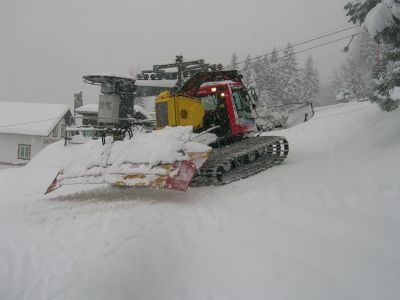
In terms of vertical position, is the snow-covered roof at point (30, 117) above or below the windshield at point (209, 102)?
above

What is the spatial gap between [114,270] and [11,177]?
10.5m

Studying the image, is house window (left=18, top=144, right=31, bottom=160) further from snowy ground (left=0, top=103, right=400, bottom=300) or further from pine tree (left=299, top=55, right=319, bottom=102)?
pine tree (left=299, top=55, right=319, bottom=102)

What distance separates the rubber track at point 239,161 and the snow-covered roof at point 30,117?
30.0 meters

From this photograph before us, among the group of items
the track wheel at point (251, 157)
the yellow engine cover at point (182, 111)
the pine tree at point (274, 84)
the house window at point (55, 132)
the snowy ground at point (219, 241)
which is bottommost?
the snowy ground at point (219, 241)

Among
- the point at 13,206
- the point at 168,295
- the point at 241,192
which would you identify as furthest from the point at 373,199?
the point at 13,206

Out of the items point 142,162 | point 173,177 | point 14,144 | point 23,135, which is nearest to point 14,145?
point 14,144

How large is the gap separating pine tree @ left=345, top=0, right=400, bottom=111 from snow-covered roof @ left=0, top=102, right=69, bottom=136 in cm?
3241

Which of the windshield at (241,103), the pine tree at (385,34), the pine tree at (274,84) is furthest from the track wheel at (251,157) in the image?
the pine tree at (274,84)

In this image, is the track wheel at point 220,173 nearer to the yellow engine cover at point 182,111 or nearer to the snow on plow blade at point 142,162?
the snow on plow blade at point 142,162

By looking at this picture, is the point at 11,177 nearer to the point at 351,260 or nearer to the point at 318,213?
the point at 318,213

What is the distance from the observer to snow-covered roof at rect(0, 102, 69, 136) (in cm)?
3612

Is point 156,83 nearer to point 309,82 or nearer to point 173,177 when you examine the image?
point 173,177

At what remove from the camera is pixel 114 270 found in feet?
15.0

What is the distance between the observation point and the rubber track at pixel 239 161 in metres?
8.80
